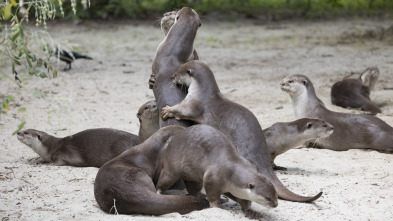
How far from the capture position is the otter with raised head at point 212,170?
3.96 m

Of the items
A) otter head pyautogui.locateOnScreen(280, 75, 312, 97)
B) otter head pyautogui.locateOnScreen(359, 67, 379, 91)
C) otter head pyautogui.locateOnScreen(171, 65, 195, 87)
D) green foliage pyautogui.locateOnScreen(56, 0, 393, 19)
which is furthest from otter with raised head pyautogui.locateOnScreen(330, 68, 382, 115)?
green foliage pyautogui.locateOnScreen(56, 0, 393, 19)

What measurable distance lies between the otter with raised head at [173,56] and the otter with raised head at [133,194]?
38.8 inches

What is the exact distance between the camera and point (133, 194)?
160 inches

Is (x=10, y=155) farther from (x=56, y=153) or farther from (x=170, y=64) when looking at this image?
(x=170, y=64)

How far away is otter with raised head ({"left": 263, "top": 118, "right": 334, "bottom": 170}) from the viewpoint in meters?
5.52

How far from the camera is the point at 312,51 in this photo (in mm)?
10828

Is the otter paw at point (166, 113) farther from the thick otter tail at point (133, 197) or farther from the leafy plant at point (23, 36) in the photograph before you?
the leafy plant at point (23, 36)

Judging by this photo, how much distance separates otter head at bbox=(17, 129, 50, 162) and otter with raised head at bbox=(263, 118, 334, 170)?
191cm

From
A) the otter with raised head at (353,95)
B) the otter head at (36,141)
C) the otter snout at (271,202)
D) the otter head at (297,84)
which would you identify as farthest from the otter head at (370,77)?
the otter snout at (271,202)

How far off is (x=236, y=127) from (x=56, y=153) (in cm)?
188

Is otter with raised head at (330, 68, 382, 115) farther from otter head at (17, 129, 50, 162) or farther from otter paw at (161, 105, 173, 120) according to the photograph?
otter head at (17, 129, 50, 162)

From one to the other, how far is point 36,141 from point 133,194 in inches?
89.9

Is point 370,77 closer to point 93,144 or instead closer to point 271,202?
point 93,144

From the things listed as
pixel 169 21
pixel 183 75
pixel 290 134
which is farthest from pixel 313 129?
pixel 169 21
